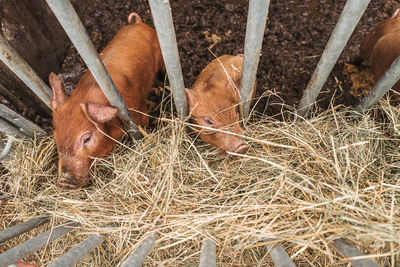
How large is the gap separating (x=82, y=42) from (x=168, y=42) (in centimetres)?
52

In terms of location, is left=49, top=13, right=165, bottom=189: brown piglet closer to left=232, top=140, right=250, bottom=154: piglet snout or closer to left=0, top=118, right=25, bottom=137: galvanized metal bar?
left=0, top=118, right=25, bottom=137: galvanized metal bar

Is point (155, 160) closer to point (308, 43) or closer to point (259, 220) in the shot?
point (259, 220)

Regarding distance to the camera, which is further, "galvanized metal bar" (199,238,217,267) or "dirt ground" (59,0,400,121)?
"dirt ground" (59,0,400,121)

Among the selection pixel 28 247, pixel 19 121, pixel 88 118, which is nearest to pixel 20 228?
pixel 28 247

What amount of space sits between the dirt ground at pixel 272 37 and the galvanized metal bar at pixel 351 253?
7.30ft

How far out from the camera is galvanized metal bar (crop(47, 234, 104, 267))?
1.43 m

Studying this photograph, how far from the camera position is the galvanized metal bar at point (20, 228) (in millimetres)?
1815

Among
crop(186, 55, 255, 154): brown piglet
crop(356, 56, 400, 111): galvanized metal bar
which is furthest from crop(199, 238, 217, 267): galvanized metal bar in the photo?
crop(356, 56, 400, 111): galvanized metal bar

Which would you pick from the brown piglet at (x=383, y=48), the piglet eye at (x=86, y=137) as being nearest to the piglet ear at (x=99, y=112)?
the piglet eye at (x=86, y=137)

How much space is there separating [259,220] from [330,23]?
384 centimetres

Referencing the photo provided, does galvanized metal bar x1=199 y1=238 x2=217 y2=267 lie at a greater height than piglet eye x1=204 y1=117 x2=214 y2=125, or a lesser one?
lesser

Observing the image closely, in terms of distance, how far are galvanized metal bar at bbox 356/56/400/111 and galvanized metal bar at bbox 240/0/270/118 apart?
1022mm

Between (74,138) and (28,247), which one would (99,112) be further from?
(28,247)

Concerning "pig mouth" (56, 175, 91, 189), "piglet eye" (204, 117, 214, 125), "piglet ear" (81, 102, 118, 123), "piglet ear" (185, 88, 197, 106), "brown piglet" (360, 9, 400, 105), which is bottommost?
"brown piglet" (360, 9, 400, 105)
